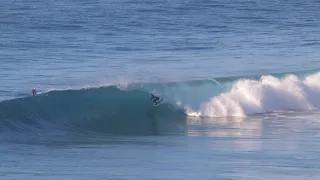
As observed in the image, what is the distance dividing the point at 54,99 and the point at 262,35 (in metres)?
18.0

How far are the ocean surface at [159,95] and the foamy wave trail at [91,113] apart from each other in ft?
0.08

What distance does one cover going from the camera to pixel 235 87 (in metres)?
23.9

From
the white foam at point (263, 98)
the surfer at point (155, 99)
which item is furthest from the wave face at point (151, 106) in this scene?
the surfer at point (155, 99)

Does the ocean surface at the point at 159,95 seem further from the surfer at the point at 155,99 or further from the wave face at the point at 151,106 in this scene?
the surfer at the point at 155,99

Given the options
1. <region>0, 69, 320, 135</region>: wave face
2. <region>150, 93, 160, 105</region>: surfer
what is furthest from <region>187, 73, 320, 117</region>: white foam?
<region>150, 93, 160, 105</region>: surfer

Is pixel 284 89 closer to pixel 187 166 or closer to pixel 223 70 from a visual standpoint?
pixel 223 70

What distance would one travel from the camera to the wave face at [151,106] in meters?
19.7

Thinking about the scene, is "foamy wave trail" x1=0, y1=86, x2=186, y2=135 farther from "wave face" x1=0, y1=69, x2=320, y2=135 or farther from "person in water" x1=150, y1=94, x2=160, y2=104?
"person in water" x1=150, y1=94, x2=160, y2=104

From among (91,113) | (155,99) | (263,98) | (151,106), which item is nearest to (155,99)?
(155,99)

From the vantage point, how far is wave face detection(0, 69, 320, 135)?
19.7 metres

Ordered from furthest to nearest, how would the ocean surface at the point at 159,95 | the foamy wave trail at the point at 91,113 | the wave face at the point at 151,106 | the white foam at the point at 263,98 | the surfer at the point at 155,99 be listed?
1. the surfer at the point at 155,99
2. the white foam at the point at 263,98
3. the wave face at the point at 151,106
4. the foamy wave trail at the point at 91,113
5. the ocean surface at the point at 159,95

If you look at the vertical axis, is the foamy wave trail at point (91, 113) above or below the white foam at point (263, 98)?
below

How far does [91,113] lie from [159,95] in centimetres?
226

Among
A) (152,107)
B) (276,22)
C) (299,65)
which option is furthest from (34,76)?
(276,22)
